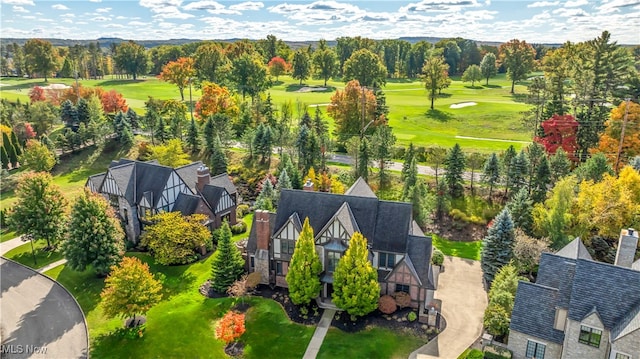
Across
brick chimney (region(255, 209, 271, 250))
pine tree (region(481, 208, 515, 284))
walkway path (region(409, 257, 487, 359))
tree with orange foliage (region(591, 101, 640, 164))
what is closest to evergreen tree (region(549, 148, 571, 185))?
tree with orange foliage (region(591, 101, 640, 164))

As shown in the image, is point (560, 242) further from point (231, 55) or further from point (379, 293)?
point (231, 55)

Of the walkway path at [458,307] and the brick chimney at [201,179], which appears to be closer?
the walkway path at [458,307]

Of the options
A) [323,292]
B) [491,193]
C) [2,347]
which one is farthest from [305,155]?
[2,347]

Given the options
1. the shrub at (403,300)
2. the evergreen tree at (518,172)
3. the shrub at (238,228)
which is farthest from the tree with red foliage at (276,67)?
the shrub at (403,300)

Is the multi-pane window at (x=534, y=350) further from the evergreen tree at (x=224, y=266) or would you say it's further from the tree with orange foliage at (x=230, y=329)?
the evergreen tree at (x=224, y=266)

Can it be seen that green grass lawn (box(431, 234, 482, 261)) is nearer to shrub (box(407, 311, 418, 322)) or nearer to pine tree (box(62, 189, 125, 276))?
shrub (box(407, 311, 418, 322))
